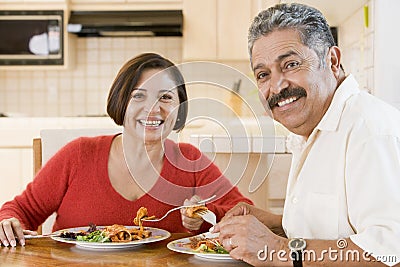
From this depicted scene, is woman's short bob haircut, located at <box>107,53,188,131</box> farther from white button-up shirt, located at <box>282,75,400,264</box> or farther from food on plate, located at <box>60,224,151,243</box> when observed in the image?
white button-up shirt, located at <box>282,75,400,264</box>

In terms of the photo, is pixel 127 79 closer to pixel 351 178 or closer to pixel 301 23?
pixel 301 23

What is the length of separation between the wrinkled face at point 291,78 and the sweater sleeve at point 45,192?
744mm

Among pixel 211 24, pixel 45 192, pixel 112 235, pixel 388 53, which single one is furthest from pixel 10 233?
pixel 211 24

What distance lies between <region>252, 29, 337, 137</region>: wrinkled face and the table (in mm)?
343

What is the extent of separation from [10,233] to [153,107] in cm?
47

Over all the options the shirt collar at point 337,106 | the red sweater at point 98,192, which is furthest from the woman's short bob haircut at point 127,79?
the shirt collar at point 337,106

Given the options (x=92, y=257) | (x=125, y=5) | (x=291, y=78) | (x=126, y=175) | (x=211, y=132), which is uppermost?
(x=125, y=5)

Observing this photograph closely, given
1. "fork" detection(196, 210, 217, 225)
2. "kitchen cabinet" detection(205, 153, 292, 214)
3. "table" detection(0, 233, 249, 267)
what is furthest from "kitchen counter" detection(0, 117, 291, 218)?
"table" detection(0, 233, 249, 267)

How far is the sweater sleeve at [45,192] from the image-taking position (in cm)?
183

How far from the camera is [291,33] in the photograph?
1334 millimetres

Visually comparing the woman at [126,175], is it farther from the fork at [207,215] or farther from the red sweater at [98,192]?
the fork at [207,215]

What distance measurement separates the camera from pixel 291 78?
134 centimetres

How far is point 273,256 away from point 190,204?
37 cm

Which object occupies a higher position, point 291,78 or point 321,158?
point 291,78
